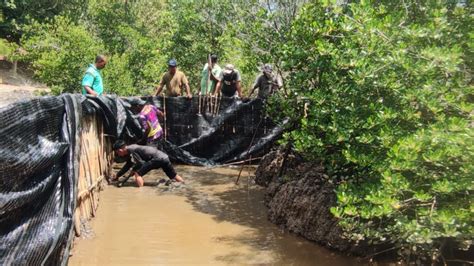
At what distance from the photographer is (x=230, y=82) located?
32.5 feet

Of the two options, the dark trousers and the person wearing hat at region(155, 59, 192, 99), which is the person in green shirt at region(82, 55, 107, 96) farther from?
the person wearing hat at region(155, 59, 192, 99)

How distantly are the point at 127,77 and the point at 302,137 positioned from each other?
688 centimetres

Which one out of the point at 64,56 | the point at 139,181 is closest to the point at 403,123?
the point at 139,181

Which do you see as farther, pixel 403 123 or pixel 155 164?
pixel 155 164

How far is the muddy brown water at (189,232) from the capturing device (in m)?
4.73

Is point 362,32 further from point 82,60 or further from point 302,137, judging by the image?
point 82,60

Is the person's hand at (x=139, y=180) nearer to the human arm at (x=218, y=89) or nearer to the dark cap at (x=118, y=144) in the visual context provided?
the dark cap at (x=118, y=144)

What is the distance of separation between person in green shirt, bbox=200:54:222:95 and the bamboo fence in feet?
11.0

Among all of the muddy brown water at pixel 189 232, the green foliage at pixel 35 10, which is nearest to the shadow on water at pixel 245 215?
the muddy brown water at pixel 189 232

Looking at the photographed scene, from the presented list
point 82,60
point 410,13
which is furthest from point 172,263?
point 82,60

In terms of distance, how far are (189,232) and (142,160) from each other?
2540mm

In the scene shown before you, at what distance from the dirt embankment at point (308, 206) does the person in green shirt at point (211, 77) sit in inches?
152

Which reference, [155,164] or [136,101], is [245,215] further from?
[136,101]

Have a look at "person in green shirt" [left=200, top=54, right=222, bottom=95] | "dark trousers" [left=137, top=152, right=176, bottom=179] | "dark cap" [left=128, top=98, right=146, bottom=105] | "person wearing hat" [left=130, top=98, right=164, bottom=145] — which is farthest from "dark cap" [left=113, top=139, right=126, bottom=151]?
"person in green shirt" [left=200, top=54, right=222, bottom=95]
